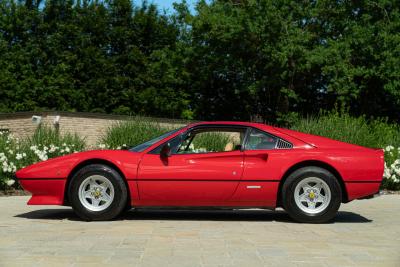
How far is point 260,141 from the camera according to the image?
794 centimetres

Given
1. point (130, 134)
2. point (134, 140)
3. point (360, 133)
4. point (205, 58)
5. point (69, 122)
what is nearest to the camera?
point (360, 133)

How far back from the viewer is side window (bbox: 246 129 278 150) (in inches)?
311

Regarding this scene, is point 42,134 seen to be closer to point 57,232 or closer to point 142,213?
point 142,213

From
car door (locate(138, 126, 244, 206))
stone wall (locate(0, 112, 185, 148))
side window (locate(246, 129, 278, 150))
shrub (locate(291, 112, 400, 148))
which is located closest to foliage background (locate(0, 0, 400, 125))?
stone wall (locate(0, 112, 185, 148))

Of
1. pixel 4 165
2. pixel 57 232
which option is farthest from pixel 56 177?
pixel 4 165

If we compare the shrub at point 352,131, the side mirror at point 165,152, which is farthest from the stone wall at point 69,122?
the side mirror at point 165,152

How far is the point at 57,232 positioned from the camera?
6766 millimetres

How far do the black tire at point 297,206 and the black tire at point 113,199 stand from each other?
207 centimetres

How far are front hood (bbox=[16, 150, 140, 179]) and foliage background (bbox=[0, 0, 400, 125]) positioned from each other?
75.6 ft

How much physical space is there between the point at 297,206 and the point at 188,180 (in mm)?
1433

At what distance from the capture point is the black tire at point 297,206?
301 inches

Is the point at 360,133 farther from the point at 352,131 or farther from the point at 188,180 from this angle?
the point at 188,180

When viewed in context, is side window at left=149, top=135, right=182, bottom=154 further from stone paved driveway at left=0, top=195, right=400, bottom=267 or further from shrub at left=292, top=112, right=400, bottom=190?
shrub at left=292, top=112, right=400, bottom=190

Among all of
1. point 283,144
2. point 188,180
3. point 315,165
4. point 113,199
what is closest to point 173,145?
point 188,180
